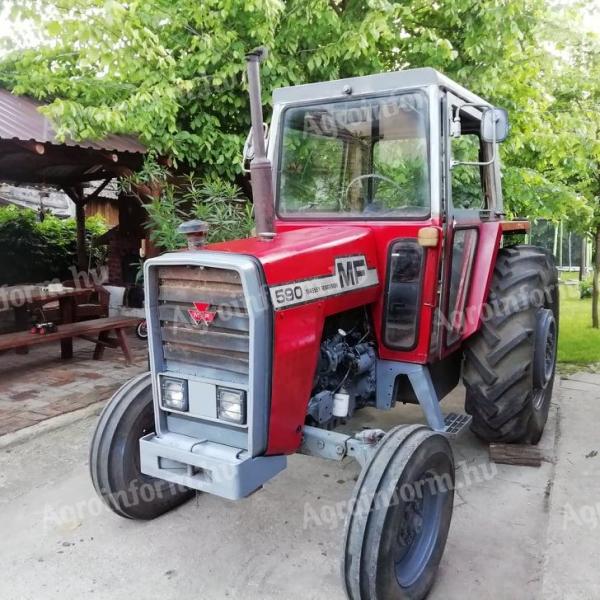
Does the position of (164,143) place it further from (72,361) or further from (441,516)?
(441,516)

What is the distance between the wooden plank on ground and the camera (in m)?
3.63

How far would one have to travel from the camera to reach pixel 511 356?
11.1ft

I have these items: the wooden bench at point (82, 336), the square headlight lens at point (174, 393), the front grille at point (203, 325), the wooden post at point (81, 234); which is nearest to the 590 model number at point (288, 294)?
the front grille at point (203, 325)

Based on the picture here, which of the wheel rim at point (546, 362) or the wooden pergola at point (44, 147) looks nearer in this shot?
the wheel rim at point (546, 362)

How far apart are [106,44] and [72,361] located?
11.2ft

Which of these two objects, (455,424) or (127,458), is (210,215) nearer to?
(127,458)

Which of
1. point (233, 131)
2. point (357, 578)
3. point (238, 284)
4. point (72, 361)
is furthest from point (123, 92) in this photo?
point (357, 578)

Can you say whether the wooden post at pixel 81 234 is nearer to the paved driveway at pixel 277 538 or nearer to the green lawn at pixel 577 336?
the paved driveway at pixel 277 538

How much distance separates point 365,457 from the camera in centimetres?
255

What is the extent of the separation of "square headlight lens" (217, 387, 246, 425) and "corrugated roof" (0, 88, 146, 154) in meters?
3.79

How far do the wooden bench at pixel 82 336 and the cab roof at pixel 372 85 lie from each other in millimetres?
A: 3575

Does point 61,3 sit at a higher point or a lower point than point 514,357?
higher

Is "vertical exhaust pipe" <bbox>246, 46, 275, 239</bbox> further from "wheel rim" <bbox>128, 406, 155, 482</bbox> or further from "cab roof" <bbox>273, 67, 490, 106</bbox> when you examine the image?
"wheel rim" <bbox>128, 406, 155, 482</bbox>

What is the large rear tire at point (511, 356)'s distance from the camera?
3393 mm
